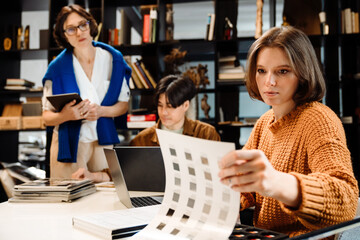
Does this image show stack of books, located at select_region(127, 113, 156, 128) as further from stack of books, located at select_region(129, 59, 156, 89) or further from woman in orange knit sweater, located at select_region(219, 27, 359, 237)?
woman in orange knit sweater, located at select_region(219, 27, 359, 237)

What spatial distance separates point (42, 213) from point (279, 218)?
721mm

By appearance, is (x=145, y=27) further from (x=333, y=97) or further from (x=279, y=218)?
(x=279, y=218)

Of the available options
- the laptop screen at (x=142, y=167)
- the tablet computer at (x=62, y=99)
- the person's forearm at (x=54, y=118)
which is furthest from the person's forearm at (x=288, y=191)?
the person's forearm at (x=54, y=118)

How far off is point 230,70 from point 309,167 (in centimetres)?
274

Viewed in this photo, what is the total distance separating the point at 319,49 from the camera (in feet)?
12.0

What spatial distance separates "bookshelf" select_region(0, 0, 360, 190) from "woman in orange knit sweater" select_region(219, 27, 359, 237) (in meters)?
2.41

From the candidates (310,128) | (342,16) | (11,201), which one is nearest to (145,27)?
(342,16)

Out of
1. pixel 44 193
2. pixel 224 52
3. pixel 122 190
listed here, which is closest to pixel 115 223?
pixel 122 190

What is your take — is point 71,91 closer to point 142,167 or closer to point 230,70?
point 142,167

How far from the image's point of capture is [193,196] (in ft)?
2.28

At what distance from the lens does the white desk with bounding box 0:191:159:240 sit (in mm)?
862

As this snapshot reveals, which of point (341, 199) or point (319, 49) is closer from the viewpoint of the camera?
point (341, 199)

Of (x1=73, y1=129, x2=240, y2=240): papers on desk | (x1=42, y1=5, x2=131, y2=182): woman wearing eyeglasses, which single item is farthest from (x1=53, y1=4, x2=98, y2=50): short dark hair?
(x1=73, y1=129, x2=240, y2=240): papers on desk

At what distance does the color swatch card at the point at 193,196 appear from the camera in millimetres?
616
